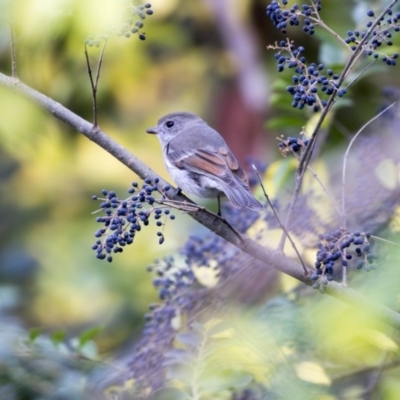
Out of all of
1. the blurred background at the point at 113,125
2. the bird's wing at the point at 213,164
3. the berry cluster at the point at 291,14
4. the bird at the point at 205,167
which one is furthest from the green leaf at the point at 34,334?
the berry cluster at the point at 291,14

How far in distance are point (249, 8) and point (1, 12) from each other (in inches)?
171

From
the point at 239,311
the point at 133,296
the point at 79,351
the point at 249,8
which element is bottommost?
the point at 239,311

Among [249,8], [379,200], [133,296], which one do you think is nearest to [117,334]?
[133,296]

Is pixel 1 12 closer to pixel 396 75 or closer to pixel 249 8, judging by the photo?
pixel 396 75

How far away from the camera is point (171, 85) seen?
7406 millimetres

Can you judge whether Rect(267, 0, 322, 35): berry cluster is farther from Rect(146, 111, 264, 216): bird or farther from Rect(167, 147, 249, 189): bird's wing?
Rect(167, 147, 249, 189): bird's wing

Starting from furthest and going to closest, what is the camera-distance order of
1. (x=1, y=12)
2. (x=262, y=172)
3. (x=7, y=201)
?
1. (x=7, y=201)
2. (x=262, y=172)
3. (x=1, y=12)

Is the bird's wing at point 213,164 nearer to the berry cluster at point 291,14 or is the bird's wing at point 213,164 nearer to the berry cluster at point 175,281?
the berry cluster at point 175,281

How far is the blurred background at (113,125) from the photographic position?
5.51 m

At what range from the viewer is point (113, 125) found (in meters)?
6.75

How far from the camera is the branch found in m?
2.26

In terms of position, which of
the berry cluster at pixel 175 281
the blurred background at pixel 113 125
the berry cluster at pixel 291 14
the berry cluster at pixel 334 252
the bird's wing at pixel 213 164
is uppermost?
the blurred background at pixel 113 125

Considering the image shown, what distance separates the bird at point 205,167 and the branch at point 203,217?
542 mm

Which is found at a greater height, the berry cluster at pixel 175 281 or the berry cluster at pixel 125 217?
the berry cluster at pixel 175 281
